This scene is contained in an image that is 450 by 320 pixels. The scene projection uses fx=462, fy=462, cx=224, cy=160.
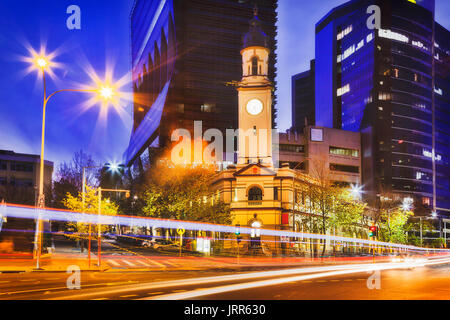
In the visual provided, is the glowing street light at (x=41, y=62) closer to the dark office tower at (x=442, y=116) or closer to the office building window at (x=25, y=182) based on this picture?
the office building window at (x=25, y=182)

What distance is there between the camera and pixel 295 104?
7633 inches

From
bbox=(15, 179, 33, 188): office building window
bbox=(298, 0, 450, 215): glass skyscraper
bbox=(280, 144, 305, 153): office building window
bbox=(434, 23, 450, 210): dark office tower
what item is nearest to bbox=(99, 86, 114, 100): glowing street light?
bbox=(280, 144, 305, 153): office building window

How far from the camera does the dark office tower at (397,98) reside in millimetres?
118938

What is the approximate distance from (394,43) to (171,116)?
6637 cm

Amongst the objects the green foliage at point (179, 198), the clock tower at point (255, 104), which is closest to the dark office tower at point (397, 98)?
the clock tower at point (255, 104)

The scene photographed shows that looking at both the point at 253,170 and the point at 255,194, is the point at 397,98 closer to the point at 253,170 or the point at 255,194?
the point at 253,170

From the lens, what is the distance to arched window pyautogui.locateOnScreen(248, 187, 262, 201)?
210ft

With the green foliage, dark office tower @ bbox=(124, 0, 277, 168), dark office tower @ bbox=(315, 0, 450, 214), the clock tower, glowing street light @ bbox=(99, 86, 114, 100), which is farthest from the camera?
dark office tower @ bbox=(124, 0, 277, 168)

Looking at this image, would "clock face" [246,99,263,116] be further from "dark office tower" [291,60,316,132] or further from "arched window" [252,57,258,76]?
"dark office tower" [291,60,316,132]

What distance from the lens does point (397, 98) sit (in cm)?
12350

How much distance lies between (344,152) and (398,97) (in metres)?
27.3

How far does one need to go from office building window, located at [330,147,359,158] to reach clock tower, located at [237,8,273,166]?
4257cm
